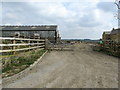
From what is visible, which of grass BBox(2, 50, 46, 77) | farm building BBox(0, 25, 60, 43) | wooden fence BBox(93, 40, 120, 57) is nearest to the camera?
grass BBox(2, 50, 46, 77)

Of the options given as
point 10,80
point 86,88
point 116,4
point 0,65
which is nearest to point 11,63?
point 0,65

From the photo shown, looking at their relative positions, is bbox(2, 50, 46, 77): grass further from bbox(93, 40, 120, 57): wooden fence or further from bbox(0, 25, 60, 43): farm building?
bbox(0, 25, 60, 43): farm building

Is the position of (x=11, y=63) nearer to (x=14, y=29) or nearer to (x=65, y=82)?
(x=65, y=82)

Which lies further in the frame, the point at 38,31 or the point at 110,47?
the point at 38,31

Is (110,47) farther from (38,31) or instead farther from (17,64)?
(38,31)

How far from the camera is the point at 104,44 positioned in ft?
61.4

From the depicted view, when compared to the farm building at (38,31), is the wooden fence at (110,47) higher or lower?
lower

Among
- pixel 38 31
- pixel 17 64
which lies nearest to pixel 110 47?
pixel 17 64

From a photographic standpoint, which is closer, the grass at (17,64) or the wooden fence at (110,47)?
the grass at (17,64)

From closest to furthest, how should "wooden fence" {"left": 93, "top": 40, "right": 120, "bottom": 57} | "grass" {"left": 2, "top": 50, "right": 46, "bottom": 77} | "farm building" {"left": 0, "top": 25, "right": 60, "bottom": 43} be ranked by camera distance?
"grass" {"left": 2, "top": 50, "right": 46, "bottom": 77} → "wooden fence" {"left": 93, "top": 40, "right": 120, "bottom": 57} → "farm building" {"left": 0, "top": 25, "right": 60, "bottom": 43}

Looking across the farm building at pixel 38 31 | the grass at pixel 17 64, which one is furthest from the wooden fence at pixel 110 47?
the farm building at pixel 38 31

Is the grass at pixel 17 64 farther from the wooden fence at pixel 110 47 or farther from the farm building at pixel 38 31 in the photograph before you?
the farm building at pixel 38 31

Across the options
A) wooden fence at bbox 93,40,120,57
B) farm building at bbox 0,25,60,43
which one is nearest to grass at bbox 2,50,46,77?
wooden fence at bbox 93,40,120,57

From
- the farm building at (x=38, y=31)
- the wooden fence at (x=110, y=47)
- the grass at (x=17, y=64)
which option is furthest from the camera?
the farm building at (x=38, y=31)
